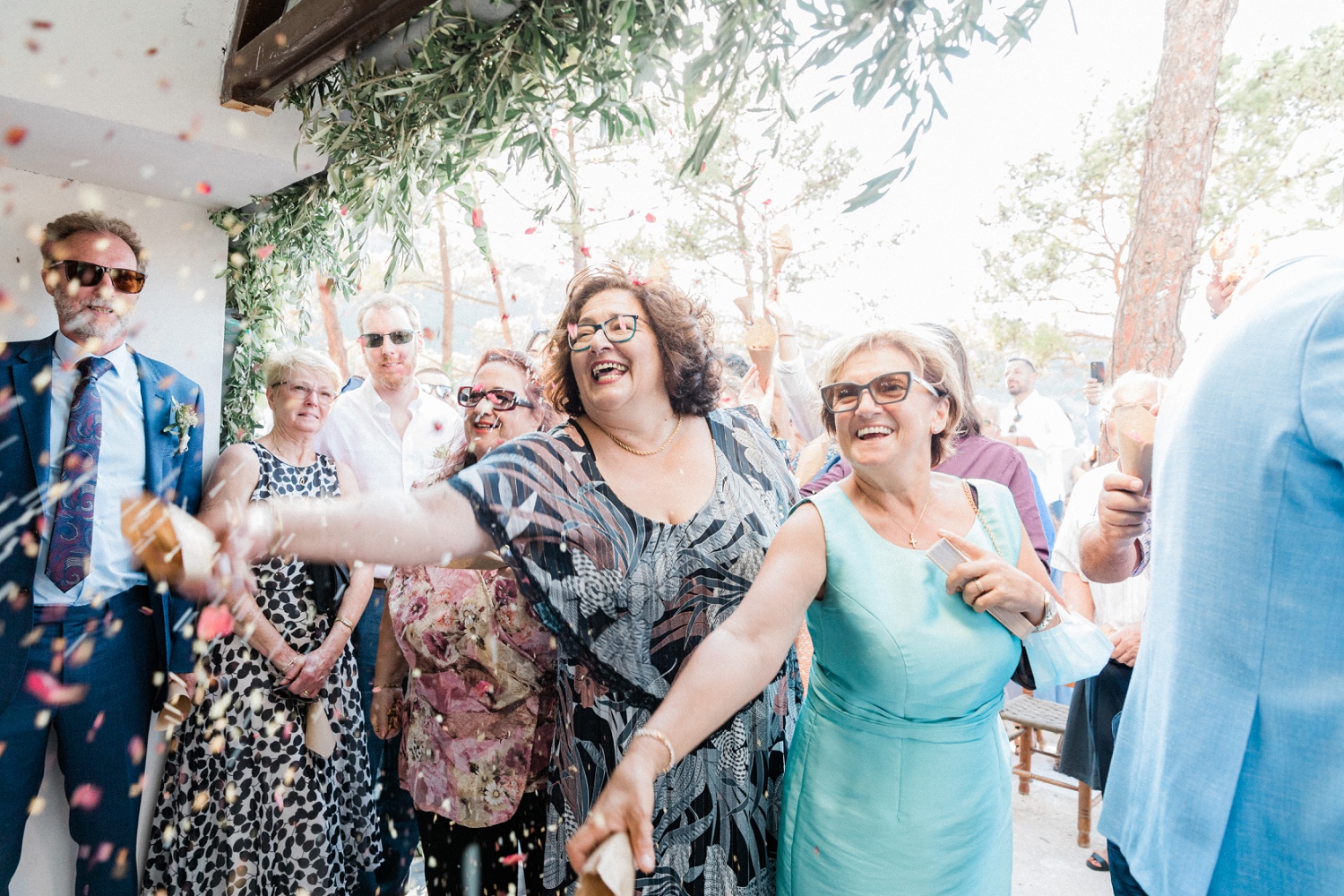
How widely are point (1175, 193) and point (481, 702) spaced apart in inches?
277

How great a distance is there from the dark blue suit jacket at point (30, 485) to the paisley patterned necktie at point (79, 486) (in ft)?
0.21

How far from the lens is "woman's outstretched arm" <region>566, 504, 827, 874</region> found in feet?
4.01

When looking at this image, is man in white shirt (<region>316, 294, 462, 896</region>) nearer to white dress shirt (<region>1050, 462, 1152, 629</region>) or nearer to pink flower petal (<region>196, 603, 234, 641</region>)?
pink flower petal (<region>196, 603, 234, 641</region>)

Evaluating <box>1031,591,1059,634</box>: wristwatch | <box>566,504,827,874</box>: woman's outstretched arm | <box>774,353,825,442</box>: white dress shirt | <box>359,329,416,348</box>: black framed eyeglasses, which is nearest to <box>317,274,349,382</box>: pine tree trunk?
<box>359,329,416,348</box>: black framed eyeglasses

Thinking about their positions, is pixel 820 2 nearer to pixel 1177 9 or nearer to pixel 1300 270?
pixel 1300 270

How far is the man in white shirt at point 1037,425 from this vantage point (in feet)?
25.3

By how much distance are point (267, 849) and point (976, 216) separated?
1524 centimetres

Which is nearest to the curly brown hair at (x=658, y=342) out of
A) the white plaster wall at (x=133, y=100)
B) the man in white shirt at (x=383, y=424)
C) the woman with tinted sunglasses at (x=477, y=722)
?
the woman with tinted sunglasses at (x=477, y=722)

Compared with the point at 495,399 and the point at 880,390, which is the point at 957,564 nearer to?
the point at 880,390

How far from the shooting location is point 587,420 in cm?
217

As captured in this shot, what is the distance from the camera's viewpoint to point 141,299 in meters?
3.16

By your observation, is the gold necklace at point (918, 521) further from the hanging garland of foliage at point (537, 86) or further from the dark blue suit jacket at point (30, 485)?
the dark blue suit jacket at point (30, 485)

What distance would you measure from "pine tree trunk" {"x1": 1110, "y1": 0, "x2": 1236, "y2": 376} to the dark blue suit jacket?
6824 millimetres

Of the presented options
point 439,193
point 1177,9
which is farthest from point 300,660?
point 1177,9
